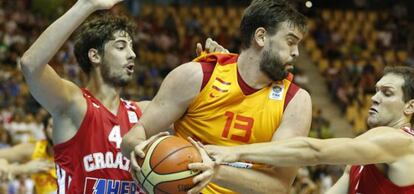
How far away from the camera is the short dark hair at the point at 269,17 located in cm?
484

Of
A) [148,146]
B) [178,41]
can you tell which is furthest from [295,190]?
[148,146]

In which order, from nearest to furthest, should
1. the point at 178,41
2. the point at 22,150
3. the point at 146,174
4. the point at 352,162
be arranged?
the point at 146,174 < the point at 352,162 < the point at 22,150 < the point at 178,41

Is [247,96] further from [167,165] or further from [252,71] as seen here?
[167,165]

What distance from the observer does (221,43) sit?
63.6 ft

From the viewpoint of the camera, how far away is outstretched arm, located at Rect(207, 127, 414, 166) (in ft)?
14.3

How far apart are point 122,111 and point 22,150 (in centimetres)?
196

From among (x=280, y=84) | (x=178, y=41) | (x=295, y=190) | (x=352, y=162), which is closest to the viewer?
(x=352, y=162)

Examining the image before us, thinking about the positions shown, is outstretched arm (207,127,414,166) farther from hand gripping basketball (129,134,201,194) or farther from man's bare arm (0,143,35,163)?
man's bare arm (0,143,35,163)

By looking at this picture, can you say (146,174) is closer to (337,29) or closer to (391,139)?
(391,139)

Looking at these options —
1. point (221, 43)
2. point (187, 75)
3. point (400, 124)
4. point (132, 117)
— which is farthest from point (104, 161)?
point (221, 43)

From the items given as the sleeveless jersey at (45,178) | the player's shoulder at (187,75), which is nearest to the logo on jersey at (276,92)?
the player's shoulder at (187,75)

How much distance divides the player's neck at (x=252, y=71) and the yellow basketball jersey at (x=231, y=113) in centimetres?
4

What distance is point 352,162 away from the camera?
4.64 metres

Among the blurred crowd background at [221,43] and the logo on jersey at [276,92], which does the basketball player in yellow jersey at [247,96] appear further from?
the blurred crowd background at [221,43]
